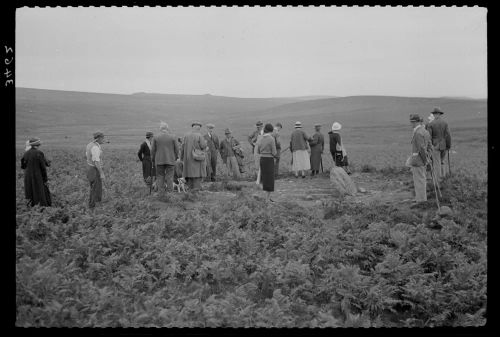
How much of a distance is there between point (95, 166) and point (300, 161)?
24.5 feet

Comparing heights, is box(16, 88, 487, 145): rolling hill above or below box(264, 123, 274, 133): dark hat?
above

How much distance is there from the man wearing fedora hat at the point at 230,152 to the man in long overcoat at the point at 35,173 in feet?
23.0

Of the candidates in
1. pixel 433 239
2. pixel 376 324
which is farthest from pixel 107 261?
pixel 433 239

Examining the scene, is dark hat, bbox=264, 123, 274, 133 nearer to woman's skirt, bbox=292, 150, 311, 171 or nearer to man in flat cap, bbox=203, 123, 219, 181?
man in flat cap, bbox=203, 123, 219, 181

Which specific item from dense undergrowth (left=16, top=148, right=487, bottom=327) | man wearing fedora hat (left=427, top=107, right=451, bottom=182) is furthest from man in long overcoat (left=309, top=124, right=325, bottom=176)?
dense undergrowth (left=16, top=148, right=487, bottom=327)

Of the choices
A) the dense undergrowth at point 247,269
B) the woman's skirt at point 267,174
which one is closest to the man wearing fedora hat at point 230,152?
the woman's skirt at point 267,174

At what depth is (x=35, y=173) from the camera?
10484 millimetres

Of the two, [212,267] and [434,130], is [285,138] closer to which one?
[434,130]

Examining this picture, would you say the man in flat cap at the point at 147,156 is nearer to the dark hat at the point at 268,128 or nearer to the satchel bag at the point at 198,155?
the satchel bag at the point at 198,155

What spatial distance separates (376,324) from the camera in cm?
593

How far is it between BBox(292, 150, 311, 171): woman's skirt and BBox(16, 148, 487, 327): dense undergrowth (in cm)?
583

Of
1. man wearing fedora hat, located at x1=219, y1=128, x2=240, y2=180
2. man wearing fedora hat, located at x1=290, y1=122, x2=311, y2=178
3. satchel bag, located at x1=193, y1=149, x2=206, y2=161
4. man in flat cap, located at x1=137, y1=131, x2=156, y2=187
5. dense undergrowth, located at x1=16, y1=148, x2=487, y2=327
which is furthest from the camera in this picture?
man wearing fedora hat, located at x1=219, y1=128, x2=240, y2=180

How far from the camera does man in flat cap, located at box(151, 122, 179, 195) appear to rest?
1272 centimetres
